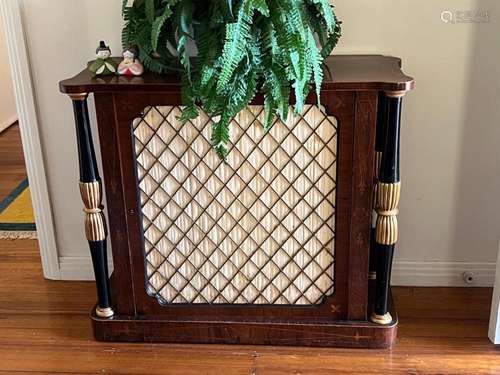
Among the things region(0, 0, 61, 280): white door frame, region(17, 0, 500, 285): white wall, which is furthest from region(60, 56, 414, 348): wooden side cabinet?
region(0, 0, 61, 280): white door frame

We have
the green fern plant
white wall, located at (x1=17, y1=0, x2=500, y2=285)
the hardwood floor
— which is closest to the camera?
the green fern plant

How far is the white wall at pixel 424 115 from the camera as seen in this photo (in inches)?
84.8

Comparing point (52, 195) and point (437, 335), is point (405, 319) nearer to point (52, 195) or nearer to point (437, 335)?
point (437, 335)

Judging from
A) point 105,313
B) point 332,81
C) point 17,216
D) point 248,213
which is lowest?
point 17,216

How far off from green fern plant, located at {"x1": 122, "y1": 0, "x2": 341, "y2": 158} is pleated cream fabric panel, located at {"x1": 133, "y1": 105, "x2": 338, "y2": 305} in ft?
0.43

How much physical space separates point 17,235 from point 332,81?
1883 mm

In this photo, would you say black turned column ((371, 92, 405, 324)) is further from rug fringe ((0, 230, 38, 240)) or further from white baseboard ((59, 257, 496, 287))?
rug fringe ((0, 230, 38, 240))

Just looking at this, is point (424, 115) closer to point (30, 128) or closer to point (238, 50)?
point (238, 50)

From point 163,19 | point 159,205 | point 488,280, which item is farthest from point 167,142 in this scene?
point 488,280

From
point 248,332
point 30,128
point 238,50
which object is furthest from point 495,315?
point 30,128

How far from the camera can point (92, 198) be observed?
2.00m

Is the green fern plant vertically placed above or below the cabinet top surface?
above

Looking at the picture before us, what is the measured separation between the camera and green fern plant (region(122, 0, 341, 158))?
1.65 meters

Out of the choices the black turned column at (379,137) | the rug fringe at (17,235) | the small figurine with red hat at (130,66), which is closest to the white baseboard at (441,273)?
the black turned column at (379,137)
